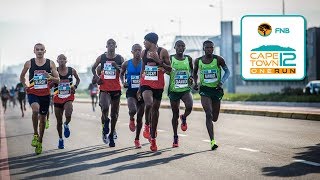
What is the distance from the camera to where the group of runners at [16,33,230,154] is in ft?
34.0

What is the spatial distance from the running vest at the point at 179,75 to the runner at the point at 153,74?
47cm

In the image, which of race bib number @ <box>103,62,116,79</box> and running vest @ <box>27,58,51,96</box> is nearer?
running vest @ <box>27,58,51,96</box>

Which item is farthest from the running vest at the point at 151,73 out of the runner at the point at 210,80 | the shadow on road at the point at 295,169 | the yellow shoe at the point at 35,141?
the shadow on road at the point at 295,169

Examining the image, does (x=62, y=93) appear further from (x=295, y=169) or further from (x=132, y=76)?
(x=295, y=169)

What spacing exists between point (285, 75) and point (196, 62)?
27846mm

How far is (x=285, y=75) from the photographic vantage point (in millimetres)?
37656

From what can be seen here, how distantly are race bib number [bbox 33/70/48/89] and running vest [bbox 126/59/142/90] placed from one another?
1792 millimetres

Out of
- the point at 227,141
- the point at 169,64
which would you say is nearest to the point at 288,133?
the point at 227,141

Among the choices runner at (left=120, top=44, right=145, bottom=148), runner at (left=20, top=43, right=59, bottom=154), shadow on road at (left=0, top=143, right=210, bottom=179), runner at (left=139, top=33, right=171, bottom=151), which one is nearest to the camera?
shadow on road at (left=0, top=143, right=210, bottom=179)

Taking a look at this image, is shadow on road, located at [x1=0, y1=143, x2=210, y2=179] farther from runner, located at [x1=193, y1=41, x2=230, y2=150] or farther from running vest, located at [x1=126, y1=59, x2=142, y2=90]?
running vest, located at [x1=126, y1=59, x2=142, y2=90]

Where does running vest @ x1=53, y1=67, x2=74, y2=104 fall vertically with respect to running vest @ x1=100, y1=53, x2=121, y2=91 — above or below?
below

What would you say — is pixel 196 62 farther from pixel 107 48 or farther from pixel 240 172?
pixel 240 172

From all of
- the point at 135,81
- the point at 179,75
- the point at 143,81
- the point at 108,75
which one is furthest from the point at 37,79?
the point at 179,75

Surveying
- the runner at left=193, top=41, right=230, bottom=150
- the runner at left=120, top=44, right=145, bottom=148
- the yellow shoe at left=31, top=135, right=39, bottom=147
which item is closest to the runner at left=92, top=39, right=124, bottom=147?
the runner at left=120, top=44, right=145, bottom=148
